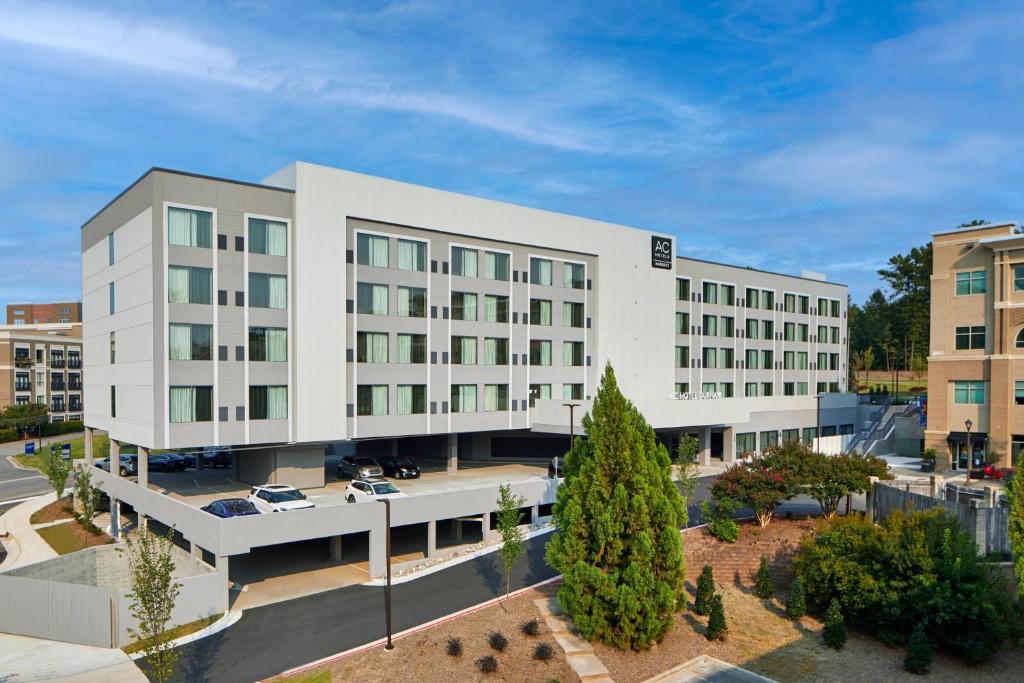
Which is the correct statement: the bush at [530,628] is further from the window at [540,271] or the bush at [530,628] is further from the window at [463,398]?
the window at [540,271]

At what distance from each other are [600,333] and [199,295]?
104 feet

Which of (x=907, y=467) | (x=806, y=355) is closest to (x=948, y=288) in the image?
(x=907, y=467)

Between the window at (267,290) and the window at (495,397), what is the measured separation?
1663 cm

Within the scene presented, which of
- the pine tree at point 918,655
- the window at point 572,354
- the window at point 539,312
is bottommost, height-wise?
the pine tree at point 918,655

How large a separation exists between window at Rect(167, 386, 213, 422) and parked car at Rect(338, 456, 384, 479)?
1084cm

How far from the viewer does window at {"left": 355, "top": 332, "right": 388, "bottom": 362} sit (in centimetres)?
4806

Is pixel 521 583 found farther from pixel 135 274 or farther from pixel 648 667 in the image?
pixel 135 274

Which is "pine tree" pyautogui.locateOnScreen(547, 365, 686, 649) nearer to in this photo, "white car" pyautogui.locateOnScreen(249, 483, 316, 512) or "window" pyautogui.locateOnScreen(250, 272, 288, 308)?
"white car" pyautogui.locateOnScreen(249, 483, 316, 512)

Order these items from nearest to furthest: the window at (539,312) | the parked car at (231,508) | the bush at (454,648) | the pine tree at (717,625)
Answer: the bush at (454,648)
the pine tree at (717,625)
the parked car at (231,508)
the window at (539,312)

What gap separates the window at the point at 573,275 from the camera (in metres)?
59.0

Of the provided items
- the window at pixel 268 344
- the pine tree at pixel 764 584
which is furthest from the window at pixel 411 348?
the pine tree at pixel 764 584

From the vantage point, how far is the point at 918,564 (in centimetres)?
2678

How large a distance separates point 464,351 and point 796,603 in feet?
98.1

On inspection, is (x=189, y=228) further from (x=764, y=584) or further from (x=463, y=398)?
(x=764, y=584)
